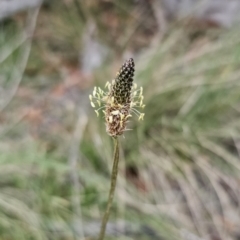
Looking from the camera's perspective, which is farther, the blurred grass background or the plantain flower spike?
the blurred grass background

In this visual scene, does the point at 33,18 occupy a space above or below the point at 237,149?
above

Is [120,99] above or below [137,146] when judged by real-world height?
below

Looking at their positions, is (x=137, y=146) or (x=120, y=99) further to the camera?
(x=137, y=146)

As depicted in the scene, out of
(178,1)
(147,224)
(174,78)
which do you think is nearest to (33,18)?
(178,1)

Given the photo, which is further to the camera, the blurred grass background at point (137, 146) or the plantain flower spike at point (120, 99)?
the blurred grass background at point (137, 146)

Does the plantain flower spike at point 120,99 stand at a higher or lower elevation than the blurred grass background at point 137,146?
lower

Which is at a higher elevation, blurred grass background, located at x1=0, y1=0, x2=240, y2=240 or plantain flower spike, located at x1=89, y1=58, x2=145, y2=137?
blurred grass background, located at x1=0, y1=0, x2=240, y2=240

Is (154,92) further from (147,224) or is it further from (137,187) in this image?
(147,224)

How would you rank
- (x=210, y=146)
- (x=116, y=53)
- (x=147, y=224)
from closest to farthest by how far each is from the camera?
(x=147, y=224) → (x=210, y=146) → (x=116, y=53)
